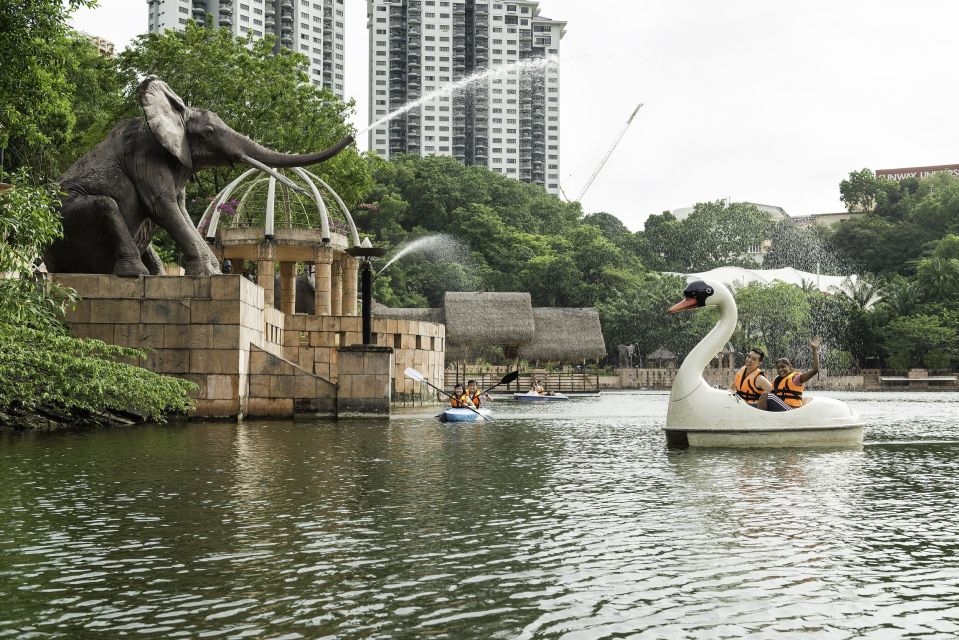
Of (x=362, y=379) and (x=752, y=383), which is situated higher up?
(x=362, y=379)

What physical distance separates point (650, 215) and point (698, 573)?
3799 inches

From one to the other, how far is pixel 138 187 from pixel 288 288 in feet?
52.8

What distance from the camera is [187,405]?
1992cm

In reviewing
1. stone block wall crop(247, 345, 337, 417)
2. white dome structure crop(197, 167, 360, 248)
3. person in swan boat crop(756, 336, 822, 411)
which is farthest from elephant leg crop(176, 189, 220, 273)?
person in swan boat crop(756, 336, 822, 411)

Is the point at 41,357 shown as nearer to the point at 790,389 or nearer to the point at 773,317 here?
the point at 790,389

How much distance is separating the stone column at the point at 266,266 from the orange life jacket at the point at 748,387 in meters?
21.9

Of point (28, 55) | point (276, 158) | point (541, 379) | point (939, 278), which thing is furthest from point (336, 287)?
point (939, 278)

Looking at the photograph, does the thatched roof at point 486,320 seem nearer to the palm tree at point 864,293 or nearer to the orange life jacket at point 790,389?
the palm tree at point 864,293

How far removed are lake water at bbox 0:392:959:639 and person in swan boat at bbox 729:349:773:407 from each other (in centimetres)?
171

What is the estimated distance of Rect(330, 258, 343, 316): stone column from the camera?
40556 millimetres

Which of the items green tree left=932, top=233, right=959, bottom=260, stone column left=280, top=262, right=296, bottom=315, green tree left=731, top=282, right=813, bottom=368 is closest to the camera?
stone column left=280, top=262, right=296, bottom=315

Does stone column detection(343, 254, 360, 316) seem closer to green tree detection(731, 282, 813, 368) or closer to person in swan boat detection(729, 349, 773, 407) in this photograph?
person in swan boat detection(729, 349, 773, 407)

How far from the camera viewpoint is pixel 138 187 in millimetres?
22641

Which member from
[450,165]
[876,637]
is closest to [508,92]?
[450,165]
